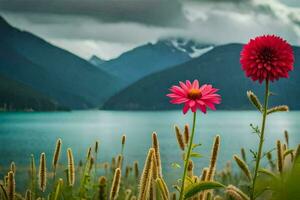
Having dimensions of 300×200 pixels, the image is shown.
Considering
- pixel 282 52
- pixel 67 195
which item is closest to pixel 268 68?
pixel 282 52

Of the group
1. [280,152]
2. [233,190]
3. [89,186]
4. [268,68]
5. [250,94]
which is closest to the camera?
[233,190]

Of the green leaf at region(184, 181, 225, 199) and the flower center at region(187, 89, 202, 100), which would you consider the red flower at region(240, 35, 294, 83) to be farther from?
the green leaf at region(184, 181, 225, 199)

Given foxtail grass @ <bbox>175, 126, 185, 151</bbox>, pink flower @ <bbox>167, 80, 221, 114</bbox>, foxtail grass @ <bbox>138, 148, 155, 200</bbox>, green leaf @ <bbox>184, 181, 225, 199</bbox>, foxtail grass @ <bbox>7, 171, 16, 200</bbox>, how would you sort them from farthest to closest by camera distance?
1. foxtail grass @ <bbox>175, 126, 185, 151</bbox>
2. foxtail grass @ <bbox>7, 171, 16, 200</bbox>
3. pink flower @ <bbox>167, 80, 221, 114</bbox>
4. green leaf @ <bbox>184, 181, 225, 199</bbox>
5. foxtail grass @ <bbox>138, 148, 155, 200</bbox>

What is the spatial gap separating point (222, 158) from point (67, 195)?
2345 inches

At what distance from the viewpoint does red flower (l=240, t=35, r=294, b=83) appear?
3.40 meters

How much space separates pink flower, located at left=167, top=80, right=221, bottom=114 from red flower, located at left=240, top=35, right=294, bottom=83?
30 cm

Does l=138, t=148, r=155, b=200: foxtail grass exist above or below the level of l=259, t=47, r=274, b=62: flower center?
below

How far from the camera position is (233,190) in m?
2.95

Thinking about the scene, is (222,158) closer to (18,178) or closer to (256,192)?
(18,178)

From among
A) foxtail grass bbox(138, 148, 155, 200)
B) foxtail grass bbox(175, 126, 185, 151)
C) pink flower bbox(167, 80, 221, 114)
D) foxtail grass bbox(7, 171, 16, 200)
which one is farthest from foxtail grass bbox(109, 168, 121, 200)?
foxtail grass bbox(175, 126, 185, 151)

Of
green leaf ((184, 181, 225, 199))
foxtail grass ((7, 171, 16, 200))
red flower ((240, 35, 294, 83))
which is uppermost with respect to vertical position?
red flower ((240, 35, 294, 83))

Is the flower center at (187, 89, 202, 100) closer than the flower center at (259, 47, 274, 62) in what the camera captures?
No

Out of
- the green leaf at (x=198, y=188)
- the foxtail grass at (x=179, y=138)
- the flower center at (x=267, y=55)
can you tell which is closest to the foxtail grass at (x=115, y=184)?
the green leaf at (x=198, y=188)

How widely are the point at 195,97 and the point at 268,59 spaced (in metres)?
0.56
